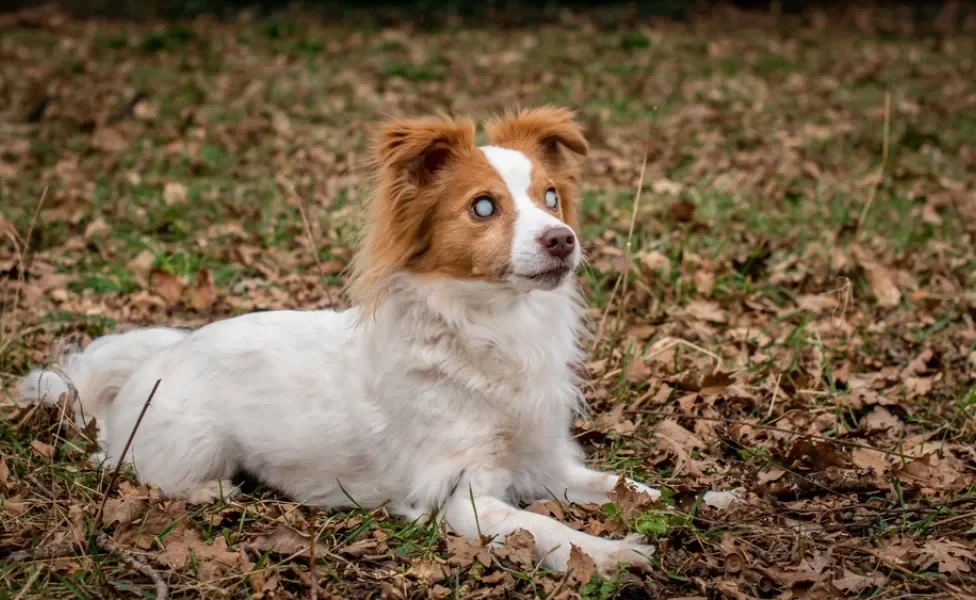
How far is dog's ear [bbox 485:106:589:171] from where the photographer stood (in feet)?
12.0

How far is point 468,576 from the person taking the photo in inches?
123

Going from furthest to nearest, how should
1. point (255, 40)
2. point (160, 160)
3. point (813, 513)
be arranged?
point (255, 40) → point (160, 160) → point (813, 513)

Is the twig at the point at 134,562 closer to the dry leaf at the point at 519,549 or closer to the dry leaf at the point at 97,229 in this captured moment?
the dry leaf at the point at 519,549

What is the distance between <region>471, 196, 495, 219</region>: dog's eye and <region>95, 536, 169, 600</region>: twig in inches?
59.4

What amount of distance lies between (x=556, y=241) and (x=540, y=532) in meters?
0.93

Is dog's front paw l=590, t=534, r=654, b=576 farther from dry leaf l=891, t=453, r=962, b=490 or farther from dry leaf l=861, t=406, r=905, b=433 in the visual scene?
dry leaf l=861, t=406, r=905, b=433

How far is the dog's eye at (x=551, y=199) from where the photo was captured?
3.52 metres

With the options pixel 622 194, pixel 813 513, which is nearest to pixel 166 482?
pixel 813 513

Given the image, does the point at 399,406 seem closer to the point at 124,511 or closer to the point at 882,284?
the point at 124,511

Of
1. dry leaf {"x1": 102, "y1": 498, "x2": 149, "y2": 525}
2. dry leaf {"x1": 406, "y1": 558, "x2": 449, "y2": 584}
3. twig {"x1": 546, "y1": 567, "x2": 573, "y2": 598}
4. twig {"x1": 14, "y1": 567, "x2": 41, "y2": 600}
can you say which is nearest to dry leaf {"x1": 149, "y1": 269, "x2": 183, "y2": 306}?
dry leaf {"x1": 102, "y1": 498, "x2": 149, "y2": 525}

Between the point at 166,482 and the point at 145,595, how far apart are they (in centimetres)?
79

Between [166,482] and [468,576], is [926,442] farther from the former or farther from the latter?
[166,482]

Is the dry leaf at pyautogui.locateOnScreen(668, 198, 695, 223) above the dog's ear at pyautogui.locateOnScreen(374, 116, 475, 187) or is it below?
below

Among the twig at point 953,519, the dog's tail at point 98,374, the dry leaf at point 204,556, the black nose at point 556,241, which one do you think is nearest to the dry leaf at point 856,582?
the twig at point 953,519
